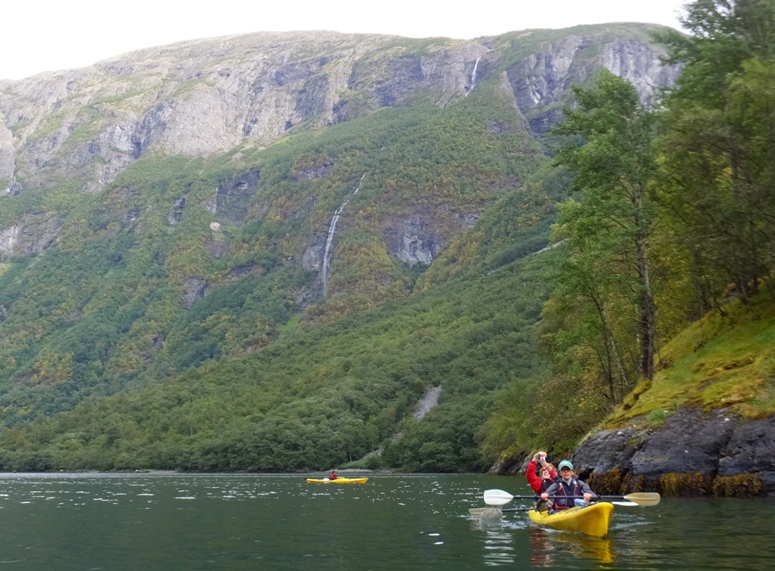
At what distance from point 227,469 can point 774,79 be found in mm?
126590

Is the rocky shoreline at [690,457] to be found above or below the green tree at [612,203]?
below

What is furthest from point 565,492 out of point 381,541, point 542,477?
point 381,541

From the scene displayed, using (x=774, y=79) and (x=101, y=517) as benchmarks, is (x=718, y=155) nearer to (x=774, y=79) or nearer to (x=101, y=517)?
(x=774, y=79)

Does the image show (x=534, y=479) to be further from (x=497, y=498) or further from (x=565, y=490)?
(x=497, y=498)

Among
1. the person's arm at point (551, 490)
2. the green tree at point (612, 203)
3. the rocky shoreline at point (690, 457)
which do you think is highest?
the green tree at point (612, 203)

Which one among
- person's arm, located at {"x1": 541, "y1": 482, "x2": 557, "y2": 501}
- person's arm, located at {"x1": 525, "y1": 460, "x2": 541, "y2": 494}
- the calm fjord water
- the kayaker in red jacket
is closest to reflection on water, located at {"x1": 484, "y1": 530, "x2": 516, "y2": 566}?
the calm fjord water

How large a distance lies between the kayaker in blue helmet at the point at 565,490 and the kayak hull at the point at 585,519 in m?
0.76

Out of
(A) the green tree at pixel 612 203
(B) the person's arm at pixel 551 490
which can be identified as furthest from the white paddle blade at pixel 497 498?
(A) the green tree at pixel 612 203

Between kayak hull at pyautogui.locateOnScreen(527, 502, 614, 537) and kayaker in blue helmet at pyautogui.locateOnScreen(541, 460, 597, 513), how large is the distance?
2.51ft

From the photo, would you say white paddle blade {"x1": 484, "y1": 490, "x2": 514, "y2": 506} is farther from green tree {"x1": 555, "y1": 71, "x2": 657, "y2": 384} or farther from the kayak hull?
green tree {"x1": 555, "y1": 71, "x2": 657, "y2": 384}

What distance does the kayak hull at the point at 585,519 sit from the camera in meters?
25.8

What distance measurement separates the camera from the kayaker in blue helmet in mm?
28672

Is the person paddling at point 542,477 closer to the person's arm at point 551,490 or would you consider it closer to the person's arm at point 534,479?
the person's arm at point 534,479

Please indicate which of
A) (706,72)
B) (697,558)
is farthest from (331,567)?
(706,72)
